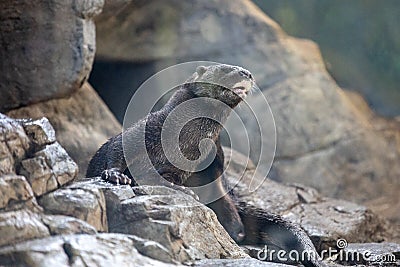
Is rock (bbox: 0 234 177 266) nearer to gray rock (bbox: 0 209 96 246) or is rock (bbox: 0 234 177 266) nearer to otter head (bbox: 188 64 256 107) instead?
gray rock (bbox: 0 209 96 246)

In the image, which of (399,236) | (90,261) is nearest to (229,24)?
(399,236)

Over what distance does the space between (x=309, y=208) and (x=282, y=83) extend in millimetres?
2028

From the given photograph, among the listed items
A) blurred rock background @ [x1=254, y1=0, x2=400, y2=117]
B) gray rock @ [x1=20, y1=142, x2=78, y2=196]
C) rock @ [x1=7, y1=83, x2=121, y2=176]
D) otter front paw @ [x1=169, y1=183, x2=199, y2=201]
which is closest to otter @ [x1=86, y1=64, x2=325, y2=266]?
otter front paw @ [x1=169, y1=183, x2=199, y2=201]

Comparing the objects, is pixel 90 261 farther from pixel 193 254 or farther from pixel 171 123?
pixel 171 123

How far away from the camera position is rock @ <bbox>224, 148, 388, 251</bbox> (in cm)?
570

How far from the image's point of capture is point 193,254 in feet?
12.0

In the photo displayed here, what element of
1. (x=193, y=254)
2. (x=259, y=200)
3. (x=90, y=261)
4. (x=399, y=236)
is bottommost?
(x=399, y=236)

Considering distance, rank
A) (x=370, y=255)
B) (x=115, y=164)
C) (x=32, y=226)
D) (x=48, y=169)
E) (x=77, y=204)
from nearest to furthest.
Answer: (x=32, y=226), (x=77, y=204), (x=48, y=169), (x=115, y=164), (x=370, y=255)

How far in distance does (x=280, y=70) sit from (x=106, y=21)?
206 centimetres

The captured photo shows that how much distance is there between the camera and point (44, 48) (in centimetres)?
572

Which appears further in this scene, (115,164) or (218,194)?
(218,194)

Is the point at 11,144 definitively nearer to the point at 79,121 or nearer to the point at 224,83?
the point at 224,83

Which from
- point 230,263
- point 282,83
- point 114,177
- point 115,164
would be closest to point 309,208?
point 282,83

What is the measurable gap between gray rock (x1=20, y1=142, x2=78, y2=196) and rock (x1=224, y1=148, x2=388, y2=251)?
2.19 m
